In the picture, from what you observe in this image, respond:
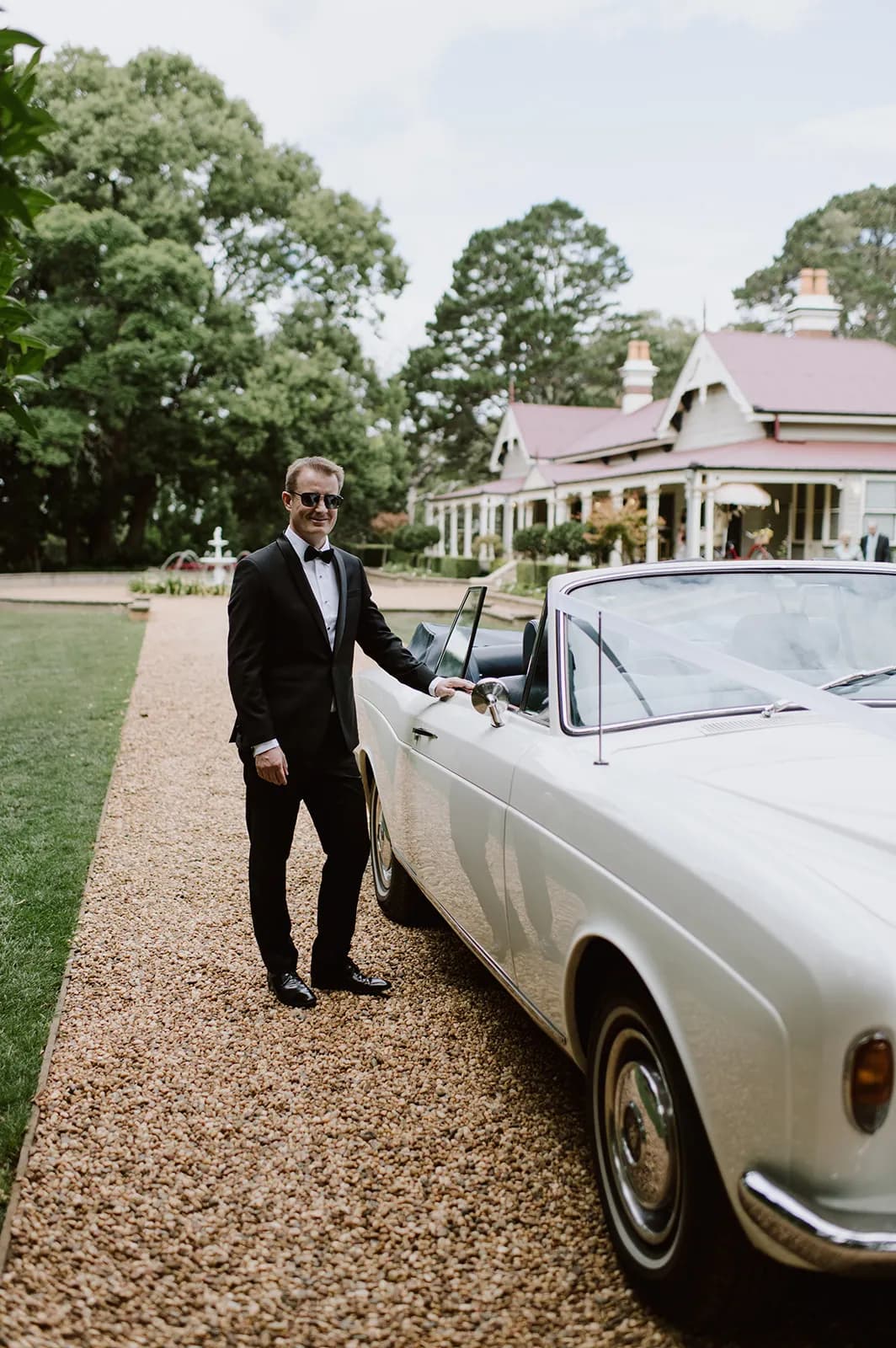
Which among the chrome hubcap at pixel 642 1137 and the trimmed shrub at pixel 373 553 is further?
the trimmed shrub at pixel 373 553

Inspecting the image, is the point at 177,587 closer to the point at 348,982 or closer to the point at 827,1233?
the point at 348,982

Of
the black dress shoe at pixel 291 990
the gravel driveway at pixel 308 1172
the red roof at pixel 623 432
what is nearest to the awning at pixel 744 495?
the red roof at pixel 623 432

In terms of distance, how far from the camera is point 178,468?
3972 centimetres

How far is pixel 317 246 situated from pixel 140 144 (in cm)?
639

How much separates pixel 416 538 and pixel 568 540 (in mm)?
16909

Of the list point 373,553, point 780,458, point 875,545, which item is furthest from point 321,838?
point 373,553

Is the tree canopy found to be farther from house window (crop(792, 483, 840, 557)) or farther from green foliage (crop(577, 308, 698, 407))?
house window (crop(792, 483, 840, 557))

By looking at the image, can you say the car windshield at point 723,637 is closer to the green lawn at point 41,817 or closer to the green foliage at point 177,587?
the green lawn at point 41,817

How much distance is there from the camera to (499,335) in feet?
218

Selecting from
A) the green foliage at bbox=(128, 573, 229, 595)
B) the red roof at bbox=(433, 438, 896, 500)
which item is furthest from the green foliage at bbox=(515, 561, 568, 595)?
the green foliage at bbox=(128, 573, 229, 595)

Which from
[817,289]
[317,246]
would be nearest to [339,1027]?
[817,289]

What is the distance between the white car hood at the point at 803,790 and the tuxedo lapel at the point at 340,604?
1524 mm

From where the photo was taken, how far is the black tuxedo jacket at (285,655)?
4.16 meters

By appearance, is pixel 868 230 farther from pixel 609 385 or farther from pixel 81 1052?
pixel 81 1052
